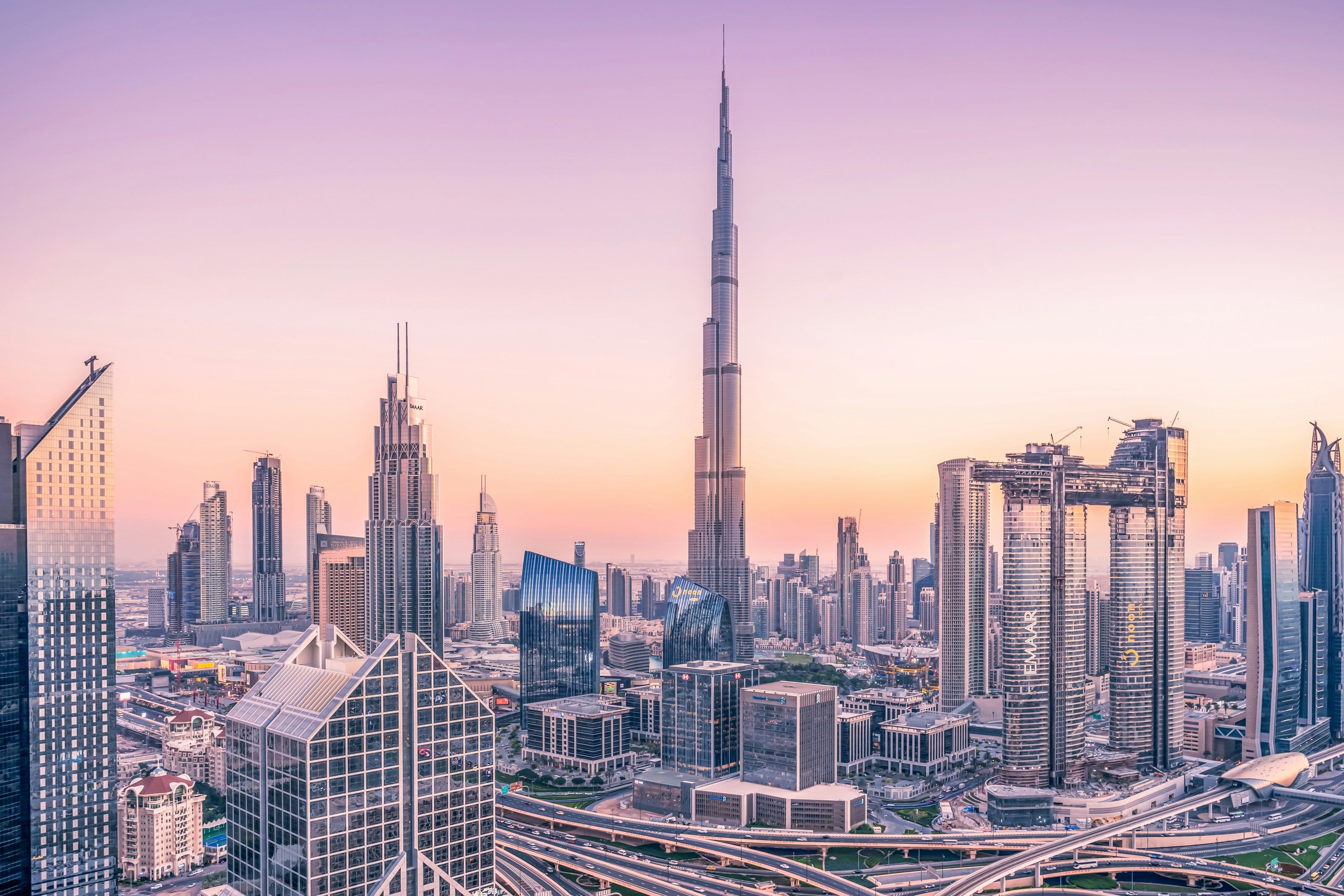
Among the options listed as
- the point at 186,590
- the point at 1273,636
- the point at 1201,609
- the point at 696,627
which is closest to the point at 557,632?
the point at 696,627

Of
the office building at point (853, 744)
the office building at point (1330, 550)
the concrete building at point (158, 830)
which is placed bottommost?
the office building at point (853, 744)

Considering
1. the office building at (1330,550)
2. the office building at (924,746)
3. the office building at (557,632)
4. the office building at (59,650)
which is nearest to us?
the office building at (59,650)

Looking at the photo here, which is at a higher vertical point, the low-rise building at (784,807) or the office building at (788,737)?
the office building at (788,737)

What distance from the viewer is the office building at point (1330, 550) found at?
209ft

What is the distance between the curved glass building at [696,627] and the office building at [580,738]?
31.0ft

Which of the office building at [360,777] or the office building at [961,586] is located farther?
the office building at [961,586]

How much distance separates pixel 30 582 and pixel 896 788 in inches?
1612

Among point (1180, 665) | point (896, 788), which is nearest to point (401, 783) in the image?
point (896, 788)

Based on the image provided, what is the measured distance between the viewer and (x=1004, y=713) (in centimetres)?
5212

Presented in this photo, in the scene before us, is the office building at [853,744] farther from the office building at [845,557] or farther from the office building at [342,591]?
the office building at [845,557]

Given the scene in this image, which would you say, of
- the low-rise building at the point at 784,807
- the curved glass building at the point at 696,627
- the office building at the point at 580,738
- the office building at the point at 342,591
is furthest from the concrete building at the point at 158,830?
the office building at the point at 342,591

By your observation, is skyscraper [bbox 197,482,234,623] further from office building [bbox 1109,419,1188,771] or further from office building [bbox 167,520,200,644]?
office building [bbox 1109,419,1188,771]

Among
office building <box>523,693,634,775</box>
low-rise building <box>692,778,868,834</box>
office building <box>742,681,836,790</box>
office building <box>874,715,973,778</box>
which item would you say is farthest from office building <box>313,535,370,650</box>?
office building <box>874,715,973,778</box>

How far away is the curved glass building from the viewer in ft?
230
